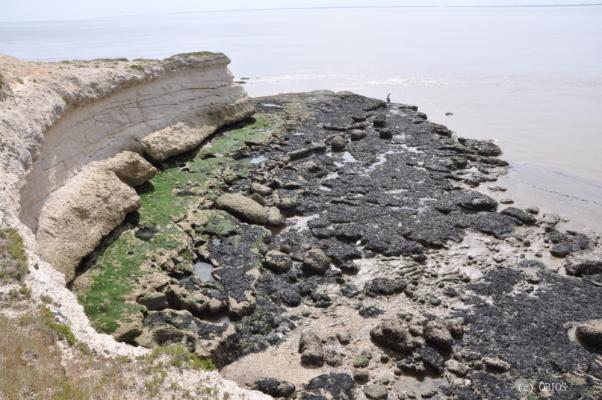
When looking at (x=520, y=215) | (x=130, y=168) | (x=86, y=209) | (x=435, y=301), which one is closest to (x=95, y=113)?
(x=130, y=168)

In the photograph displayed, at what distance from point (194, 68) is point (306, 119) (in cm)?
922

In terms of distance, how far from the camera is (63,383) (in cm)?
802

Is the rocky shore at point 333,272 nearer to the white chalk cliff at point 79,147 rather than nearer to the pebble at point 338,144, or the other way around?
the white chalk cliff at point 79,147

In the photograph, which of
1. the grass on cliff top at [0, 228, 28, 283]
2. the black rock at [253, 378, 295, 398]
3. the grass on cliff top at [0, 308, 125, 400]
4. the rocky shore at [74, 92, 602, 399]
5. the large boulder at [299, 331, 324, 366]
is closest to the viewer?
the grass on cliff top at [0, 308, 125, 400]

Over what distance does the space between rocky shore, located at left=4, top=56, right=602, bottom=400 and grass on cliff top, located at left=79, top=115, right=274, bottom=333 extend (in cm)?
8

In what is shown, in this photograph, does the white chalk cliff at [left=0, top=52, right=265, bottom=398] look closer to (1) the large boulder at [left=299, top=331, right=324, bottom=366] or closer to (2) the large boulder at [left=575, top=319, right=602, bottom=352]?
(1) the large boulder at [left=299, top=331, right=324, bottom=366]

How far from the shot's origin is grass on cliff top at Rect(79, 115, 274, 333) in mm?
14898

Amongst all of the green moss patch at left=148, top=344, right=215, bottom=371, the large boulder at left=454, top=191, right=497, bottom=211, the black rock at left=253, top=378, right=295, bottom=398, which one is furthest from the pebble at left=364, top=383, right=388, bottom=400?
the large boulder at left=454, top=191, right=497, bottom=211

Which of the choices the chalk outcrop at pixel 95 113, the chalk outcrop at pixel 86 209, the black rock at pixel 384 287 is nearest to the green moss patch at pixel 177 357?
the chalk outcrop at pixel 95 113

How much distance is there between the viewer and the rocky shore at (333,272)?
1345 cm

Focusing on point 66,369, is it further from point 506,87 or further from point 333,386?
point 506,87

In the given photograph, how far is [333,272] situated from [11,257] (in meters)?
10.3

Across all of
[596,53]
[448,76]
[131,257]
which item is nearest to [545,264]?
[131,257]

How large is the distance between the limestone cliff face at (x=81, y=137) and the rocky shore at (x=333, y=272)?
15 centimetres
